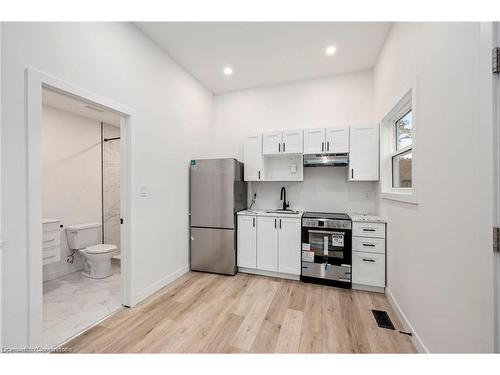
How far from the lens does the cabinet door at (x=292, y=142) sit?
3027 millimetres

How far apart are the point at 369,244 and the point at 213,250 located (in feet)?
6.97

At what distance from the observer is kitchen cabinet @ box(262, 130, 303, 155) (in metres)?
3.04

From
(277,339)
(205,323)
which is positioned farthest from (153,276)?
(277,339)

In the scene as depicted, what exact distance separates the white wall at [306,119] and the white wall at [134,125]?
46 centimetres

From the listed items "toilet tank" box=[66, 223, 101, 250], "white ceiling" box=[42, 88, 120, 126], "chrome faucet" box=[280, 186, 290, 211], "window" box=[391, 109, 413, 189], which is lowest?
"toilet tank" box=[66, 223, 101, 250]

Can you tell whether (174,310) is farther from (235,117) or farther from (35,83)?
(235,117)

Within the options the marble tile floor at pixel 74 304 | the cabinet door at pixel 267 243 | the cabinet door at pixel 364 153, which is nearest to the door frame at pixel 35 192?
the marble tile floor at pixel 74 304

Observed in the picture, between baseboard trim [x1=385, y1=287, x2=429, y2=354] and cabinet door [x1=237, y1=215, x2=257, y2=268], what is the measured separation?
1.66 m

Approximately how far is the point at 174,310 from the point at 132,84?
246cm

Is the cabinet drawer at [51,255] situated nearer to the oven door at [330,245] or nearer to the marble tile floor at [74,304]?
the marble tile floor at [74,304]

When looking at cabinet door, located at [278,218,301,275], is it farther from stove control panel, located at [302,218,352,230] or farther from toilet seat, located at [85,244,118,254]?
toilet seat, located at [85,244,118,254]

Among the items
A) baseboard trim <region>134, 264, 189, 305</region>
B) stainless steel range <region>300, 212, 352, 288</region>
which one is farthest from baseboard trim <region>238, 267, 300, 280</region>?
baseboard trim <region>134, 264, 189, 305</region>

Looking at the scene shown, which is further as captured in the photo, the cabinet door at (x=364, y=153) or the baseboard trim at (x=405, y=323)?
the cabinet door at (x=364, y=153)

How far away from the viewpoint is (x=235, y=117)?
371 cm
